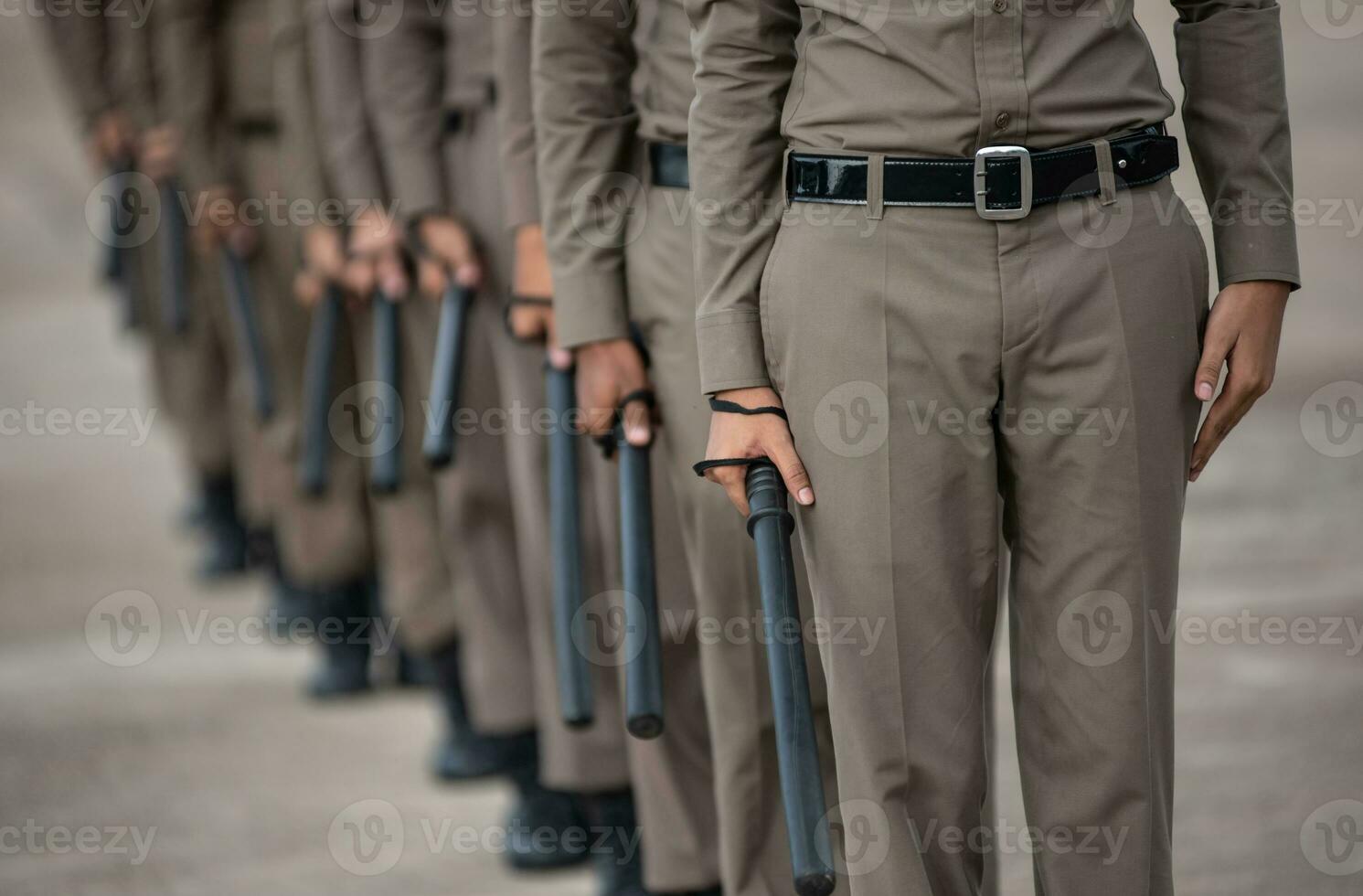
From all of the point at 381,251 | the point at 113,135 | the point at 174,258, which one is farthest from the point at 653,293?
the point at 113,135

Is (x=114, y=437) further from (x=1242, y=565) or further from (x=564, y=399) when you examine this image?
(x=564, y=399)

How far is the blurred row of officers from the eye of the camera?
2.58 metres

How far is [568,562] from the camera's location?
2785 mm

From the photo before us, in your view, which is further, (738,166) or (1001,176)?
(738,166)

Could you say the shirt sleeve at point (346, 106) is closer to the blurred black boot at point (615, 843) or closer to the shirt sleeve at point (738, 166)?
the blurred black boot at point (615, 843)

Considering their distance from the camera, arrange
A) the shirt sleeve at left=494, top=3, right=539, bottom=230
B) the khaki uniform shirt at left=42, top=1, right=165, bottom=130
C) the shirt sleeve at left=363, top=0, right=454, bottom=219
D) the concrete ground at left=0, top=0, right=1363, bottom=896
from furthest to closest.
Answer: the khaki uniform shirt at left=42, top=1, right=165, bottom=130 < the shirt sleeve at left=363, top=0, right=454, bottom=219 < the concrete ground at left=0, top=0, right=1363, bottom=896 < the shirt sleeve at left=494, top=3, right=539, bottom=230

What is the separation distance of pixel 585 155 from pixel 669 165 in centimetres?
15

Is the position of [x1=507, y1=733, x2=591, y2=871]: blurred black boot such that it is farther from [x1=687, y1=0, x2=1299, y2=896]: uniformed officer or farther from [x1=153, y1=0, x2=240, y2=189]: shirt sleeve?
[x1=153, y1=0, x2=240, y2=189]: shirt sleeve

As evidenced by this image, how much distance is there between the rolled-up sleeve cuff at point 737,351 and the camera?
2057mm

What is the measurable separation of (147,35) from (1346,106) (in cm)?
574

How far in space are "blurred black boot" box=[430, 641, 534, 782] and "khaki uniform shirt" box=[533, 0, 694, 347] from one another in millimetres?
1294

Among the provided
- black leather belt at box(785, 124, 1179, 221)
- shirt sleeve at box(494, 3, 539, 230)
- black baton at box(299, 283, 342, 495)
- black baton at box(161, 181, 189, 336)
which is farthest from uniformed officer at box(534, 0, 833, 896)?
black baton at box(161, 181, 189, 336)

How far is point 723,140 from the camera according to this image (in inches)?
81.4

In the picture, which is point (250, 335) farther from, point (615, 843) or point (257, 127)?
point (615, 843)
